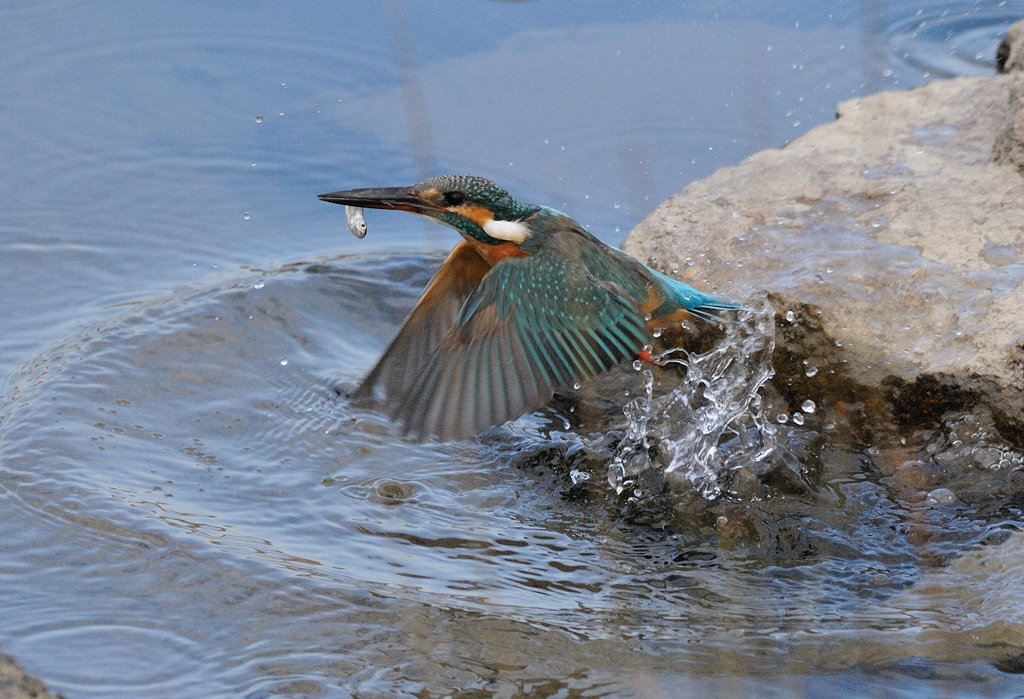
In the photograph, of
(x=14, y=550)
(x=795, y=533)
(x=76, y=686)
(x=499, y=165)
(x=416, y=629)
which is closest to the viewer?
(x=76, y=686)

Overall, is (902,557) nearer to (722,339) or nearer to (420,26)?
(722,339)

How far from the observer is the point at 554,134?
5.30m

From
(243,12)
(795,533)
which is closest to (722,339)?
(795,533)

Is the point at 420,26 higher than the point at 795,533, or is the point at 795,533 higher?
the point at 420,26

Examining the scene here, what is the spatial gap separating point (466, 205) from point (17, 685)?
180 cm

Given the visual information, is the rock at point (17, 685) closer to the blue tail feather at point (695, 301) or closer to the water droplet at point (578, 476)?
the water droplet at point (578, 476)

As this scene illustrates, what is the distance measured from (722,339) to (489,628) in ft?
4.50

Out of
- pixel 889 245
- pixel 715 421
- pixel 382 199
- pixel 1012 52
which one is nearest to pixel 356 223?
pixel 382 199

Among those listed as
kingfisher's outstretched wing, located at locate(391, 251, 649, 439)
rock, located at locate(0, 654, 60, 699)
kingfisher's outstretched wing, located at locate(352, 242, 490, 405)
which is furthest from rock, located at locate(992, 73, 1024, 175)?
rock, located at locate(0, 654, 60, 699)

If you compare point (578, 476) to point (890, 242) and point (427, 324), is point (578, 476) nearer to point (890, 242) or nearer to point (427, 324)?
point (427, 324)

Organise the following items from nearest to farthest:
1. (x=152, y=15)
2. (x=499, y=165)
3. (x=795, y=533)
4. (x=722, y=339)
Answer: (x=795, y=533), (x=722, y=339), (x=499, y=165), (x=152, y=15)

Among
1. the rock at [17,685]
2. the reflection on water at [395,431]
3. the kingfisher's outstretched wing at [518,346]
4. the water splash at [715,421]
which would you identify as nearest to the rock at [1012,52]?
the reflection on water at [395,431]

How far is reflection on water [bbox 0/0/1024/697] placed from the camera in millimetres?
2471

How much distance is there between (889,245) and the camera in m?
3.52
